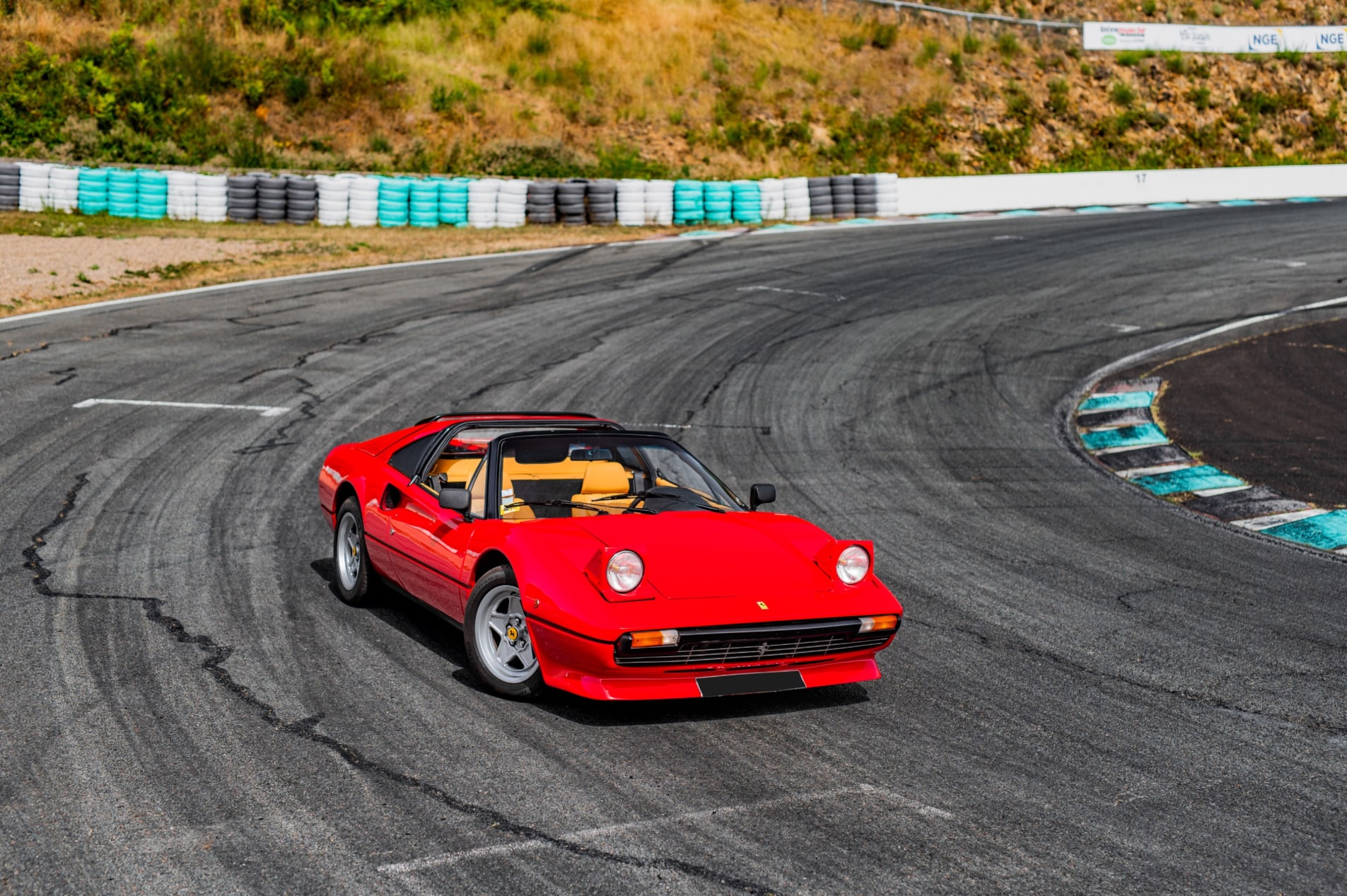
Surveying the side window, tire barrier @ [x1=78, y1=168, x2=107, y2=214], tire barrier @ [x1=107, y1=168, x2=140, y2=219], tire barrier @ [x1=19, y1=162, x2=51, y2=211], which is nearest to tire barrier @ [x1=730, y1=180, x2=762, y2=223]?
tire barrier @ [x1=107, y1=168, x2=140, y2=219]

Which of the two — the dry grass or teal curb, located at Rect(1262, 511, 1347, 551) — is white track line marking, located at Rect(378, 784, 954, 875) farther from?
the dry grass

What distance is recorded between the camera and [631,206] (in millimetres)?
27078

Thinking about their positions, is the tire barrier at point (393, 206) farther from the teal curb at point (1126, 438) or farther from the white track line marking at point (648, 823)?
the white track line marking at point (648, 823)

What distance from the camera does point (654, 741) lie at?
17.3ft

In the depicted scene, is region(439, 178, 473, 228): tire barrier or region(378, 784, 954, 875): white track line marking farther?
region(439, 178, 473, 228): tire barrier

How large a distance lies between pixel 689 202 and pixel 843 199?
13.4 ft

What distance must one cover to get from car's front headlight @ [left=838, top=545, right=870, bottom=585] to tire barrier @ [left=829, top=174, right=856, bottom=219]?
79.4 feet

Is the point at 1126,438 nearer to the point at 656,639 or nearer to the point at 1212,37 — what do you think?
the point at 656,639

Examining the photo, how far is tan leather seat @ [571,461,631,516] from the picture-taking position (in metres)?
6.66

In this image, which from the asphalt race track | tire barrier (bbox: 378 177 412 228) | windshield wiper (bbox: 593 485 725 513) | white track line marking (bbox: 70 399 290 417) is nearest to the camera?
the asphalt race track

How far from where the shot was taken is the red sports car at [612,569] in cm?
530

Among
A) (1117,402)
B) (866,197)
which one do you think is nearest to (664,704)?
(1117,402)

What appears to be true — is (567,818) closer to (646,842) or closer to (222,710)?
(646,842)

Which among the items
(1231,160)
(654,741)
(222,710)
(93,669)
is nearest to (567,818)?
(654,741)
